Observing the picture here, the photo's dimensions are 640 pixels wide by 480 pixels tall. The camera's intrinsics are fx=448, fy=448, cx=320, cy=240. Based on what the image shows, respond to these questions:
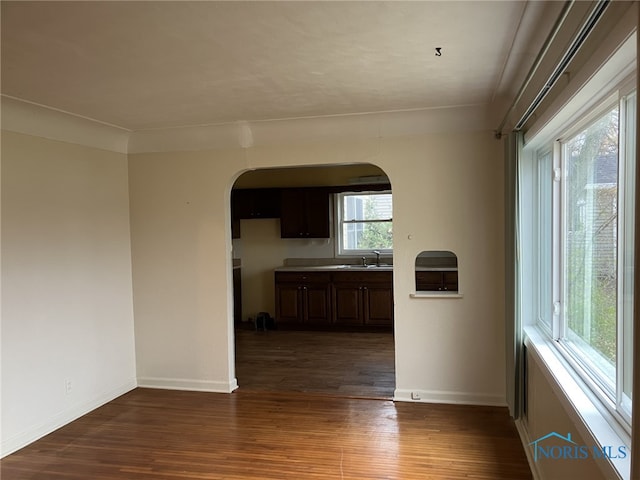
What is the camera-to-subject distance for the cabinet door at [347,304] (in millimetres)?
6277

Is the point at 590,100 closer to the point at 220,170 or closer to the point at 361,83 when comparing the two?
the point at 361,83

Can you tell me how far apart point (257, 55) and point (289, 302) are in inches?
179

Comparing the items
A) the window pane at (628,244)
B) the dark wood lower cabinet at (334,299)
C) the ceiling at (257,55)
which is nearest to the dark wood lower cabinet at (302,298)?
the dark wood lower cabinet at (334,299)

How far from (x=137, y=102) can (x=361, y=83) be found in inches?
65.4

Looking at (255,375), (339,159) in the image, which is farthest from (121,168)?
(255,375)

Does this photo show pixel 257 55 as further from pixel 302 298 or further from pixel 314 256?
pixel 314 256

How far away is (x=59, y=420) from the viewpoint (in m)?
3.56

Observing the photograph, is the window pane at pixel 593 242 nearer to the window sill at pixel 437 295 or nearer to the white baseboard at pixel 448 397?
the window sill at pixel 437 295

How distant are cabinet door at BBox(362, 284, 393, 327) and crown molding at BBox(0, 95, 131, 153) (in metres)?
3.57

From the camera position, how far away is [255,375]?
15.4ft

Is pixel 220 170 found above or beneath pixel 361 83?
beneath

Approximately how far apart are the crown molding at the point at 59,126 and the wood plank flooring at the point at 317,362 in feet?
8.64

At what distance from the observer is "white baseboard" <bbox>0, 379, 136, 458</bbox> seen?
3.16m

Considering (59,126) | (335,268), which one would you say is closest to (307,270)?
(335,268)
